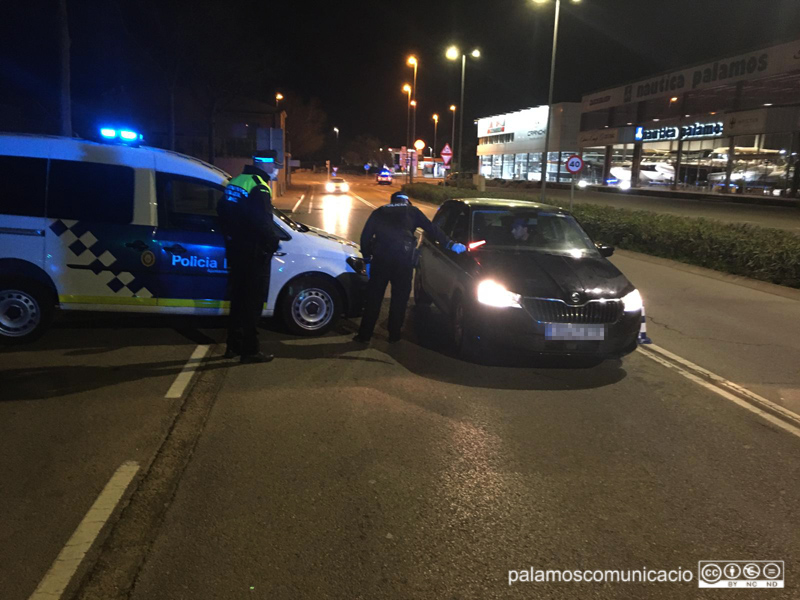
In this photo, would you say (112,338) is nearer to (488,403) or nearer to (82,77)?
(488,403)

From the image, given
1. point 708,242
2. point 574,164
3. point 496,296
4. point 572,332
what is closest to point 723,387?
point 572,332

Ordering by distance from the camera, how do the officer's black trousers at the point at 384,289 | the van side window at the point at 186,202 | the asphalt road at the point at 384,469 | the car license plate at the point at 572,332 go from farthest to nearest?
the officer's black trousers at the point at 384,289
the van side window at the point at 186,202
the car license plate at the point at 572,332
the asphalt road at the point at 384,469

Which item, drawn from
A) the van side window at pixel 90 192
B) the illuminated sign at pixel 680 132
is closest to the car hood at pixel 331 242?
the van side window at pixel 90 192

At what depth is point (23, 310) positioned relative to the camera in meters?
6.52

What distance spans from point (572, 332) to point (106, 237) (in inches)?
184

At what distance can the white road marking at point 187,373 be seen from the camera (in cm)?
544

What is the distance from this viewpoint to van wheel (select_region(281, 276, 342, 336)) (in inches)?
277

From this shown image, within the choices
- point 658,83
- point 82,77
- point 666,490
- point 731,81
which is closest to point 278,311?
point 666,490

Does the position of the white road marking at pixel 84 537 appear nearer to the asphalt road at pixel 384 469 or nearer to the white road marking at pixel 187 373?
the asphalt road at pixel 384 469

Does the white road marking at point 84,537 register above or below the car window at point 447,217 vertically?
below

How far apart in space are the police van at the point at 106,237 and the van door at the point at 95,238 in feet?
0.03

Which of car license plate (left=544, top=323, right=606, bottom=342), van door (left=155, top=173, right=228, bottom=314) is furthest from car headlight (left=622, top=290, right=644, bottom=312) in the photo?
van door (left=155, top=173, right=228, bottom=314)

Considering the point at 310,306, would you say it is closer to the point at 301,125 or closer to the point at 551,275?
the point at 551,275

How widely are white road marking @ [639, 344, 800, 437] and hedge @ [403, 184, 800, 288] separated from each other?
19.4 ft
